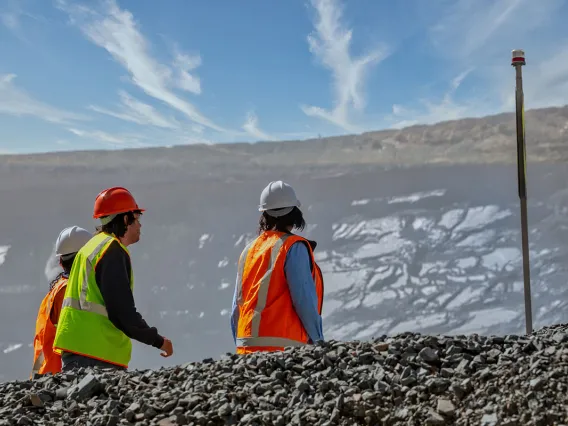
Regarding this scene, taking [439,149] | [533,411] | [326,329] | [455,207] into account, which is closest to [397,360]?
[533,411]

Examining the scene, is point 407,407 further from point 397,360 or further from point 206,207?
point 206,207

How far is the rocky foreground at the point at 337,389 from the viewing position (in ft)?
9.61

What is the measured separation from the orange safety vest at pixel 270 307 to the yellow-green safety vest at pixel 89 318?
0.67 metres

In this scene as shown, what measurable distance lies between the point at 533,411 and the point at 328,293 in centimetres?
1118

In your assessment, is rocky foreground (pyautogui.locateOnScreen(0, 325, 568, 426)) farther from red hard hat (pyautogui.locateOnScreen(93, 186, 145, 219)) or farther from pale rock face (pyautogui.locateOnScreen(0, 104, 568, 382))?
pale rock face (pyautogui.locateOnScreen(0, 104, 568, 382))

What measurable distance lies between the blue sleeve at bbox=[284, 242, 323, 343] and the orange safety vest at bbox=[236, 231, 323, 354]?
4 centimetres

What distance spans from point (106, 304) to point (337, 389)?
133cm

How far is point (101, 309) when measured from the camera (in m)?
3.84

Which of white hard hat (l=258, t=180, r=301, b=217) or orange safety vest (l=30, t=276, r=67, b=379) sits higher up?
white hard hat (l=258, t=180, r=301, b=217)

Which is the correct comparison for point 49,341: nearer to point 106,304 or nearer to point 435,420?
point 106,304

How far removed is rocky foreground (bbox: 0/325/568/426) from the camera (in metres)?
2.93

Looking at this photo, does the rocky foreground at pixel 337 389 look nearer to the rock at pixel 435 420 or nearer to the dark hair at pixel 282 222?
the rock at pixel 435 420

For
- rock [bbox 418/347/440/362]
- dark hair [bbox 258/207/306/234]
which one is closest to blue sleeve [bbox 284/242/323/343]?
dark hair [bbox 258/207/306/234]

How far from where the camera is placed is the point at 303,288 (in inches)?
153
